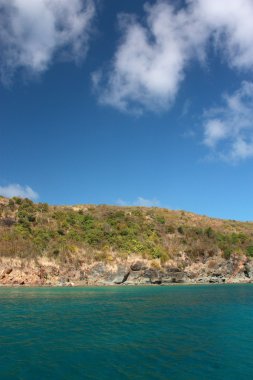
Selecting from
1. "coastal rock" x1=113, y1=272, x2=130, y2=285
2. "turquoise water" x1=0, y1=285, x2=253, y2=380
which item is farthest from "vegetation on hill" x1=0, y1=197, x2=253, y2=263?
"turquoise water" x1=0, y1=285, x2=253, y2=380

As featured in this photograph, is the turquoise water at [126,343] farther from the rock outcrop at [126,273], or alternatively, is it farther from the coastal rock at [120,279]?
the coastal rock at [120,279]

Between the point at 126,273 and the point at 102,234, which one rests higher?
the point at 102,234

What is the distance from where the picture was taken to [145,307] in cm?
3872

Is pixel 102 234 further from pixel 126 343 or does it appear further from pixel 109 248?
pixel 126 343

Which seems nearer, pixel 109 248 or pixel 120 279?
pixel 120 279

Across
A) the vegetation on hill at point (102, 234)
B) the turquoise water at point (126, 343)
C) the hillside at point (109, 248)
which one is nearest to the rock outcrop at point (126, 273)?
the hillside at point (109, 248)

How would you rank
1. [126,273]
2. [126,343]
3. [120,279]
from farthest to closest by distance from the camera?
[126,273]
[120,279]
[126,343]

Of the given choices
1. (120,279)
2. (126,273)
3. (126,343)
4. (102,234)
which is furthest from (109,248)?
(126,343)

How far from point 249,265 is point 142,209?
39716 millimetres

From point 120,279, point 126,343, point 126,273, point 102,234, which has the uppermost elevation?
point 102,234

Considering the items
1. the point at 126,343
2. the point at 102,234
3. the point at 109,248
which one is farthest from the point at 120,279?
the point at 126,343

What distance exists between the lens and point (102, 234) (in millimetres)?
94375

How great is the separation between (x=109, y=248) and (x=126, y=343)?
68.5 meters

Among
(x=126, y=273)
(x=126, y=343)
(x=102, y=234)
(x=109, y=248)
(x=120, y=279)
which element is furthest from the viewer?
(x=102, y=234)
